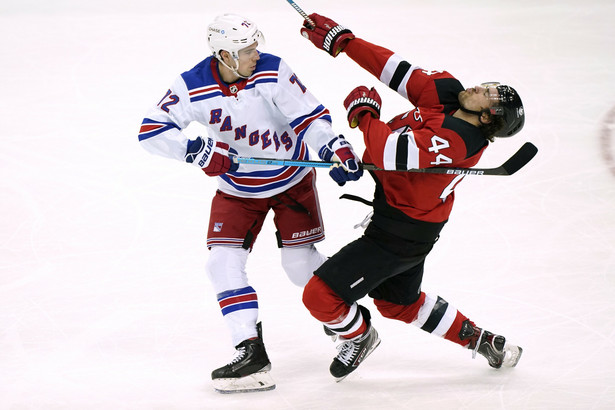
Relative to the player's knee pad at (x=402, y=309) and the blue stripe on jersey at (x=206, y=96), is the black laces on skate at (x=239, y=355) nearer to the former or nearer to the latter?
the player's knee pad at (x=402, y=309)

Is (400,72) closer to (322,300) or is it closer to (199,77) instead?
(199,77)

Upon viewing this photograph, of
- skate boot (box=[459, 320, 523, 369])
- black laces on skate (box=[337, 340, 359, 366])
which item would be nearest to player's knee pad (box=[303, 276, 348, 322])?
black laces on skate (box=[337, 340, 359, 366])

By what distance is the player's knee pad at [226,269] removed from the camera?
295 centimetres

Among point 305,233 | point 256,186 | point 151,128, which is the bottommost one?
point 305,233

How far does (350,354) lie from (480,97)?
1098 millimetres

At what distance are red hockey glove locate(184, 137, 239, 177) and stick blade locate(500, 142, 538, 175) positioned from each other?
1.02 meters

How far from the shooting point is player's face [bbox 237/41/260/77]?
283 centimetres

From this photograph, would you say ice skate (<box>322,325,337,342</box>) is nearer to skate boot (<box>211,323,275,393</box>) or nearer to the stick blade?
skate boot (<box>211,323,275,393</box>)

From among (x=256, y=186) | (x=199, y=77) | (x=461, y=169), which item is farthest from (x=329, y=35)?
(x=461, y=169)

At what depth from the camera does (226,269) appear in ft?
9.73

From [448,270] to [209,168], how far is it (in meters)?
1.43

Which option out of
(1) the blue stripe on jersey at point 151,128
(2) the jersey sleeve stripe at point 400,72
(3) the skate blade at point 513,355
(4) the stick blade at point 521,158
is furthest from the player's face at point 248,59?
(3) the skate blade at point 513,355

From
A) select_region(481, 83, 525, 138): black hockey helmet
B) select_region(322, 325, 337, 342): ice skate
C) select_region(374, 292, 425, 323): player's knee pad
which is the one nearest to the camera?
select_region(481, 83, 525, 138): black hockey helmet

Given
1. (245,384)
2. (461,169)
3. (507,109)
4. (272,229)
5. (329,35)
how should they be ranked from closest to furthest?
(507,109), (461,169), (245,384), (329,35), (272,229)
